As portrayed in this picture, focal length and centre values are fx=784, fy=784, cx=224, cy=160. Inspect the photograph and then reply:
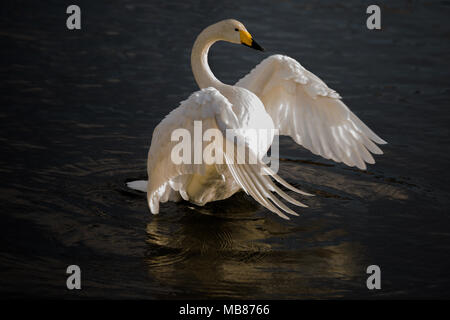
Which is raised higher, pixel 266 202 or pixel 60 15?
pixel 60 15

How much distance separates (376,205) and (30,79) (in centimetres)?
517

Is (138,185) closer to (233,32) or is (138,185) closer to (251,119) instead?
(251,119)

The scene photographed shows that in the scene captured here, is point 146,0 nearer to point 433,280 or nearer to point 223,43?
point 223,43

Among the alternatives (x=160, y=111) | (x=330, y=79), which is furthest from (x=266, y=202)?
(x=330, y=79)

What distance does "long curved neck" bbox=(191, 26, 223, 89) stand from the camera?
7.98 meters

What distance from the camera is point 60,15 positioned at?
42.2ft

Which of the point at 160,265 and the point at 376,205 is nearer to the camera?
the point at 160,265

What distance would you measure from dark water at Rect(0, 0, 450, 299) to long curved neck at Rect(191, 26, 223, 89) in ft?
4.22

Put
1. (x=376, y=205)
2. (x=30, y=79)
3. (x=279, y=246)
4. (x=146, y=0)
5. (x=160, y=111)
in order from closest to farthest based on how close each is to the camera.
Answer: (x=279, y=246), (x=376, y=205), (x=160, y=111), (x=30, y=79), (x=146, y=0)

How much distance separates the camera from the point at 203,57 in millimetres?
8055

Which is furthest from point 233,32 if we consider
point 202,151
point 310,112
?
point 202,151

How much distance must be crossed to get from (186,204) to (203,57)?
1.52 metres

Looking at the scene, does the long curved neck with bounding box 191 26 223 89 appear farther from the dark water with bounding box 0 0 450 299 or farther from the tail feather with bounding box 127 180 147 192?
the dark water with bounding box 0 0 450 299

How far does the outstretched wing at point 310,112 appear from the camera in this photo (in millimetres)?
8211
